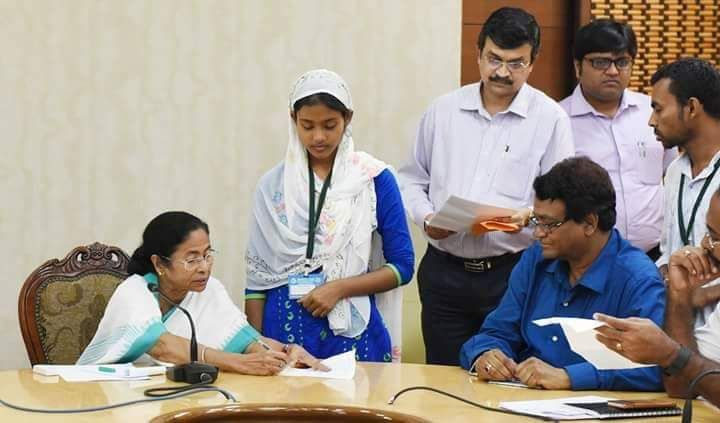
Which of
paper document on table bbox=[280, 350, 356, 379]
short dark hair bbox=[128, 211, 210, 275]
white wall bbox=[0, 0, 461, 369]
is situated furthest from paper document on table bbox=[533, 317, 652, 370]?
white wall bbox=[0, 0, 461, 369]

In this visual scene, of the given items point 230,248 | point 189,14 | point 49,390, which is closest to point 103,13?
point 189,14

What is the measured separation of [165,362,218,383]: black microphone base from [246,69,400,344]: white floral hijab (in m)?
0.80

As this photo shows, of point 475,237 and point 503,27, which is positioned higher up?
point 503,27

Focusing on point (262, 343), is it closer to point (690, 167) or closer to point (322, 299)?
point (322, 299)

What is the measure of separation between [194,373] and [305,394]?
325 mm

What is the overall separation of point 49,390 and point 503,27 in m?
2.15

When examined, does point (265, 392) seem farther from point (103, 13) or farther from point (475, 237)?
point (103, 13)

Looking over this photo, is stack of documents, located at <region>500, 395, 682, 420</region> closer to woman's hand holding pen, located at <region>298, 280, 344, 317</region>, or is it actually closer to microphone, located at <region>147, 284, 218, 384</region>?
microphone, located at <region>147, 284, 218, 384</region>

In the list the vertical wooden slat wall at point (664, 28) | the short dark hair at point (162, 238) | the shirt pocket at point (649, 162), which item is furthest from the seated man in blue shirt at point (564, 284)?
the vertical wooden slat wall at point (664, 28)

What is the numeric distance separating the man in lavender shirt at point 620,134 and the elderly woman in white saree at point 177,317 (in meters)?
1.57

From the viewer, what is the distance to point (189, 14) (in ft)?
17.3

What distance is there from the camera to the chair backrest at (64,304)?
13.3 ft

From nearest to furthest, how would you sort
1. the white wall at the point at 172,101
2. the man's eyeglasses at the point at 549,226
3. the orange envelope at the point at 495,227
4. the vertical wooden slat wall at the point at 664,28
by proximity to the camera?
the man's eyeglasses at the point at 549,226 → the orange envelope at the point at 495,227 → the white wall at the point at 172,101 → the vertical wooden slat wall at the point at 664,28

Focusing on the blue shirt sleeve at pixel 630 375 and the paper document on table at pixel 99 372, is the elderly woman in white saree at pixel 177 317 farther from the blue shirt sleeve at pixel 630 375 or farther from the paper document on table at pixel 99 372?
the blue shirt sleeve at pixel 630 375
